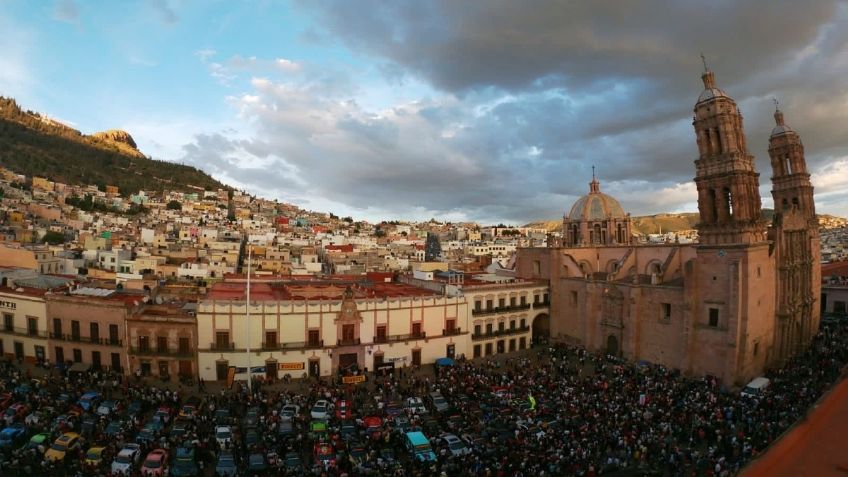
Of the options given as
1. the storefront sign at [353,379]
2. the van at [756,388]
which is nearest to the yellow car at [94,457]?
the storefront sign at [353,379]

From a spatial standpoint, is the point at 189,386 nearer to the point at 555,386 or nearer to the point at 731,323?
the point at 555,386

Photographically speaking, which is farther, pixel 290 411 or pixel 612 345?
pixel 612 345

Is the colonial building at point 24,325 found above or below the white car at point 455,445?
above

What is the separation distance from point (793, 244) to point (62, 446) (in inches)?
1596

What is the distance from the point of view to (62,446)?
60.3 ft

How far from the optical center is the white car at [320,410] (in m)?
22.5

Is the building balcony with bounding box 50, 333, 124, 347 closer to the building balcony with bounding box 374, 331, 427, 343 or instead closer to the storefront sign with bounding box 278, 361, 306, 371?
the storefront sign with bounding box 278, 361, 306, 371

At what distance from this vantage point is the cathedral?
28.4 meters

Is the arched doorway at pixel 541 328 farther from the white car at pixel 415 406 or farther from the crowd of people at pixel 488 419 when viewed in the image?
the white car at pixel 415 406

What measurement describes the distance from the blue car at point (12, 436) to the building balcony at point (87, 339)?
997 cm

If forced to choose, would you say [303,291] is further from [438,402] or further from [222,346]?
[438,402]

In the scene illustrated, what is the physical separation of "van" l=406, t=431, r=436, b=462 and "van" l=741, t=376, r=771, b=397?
16.3 m

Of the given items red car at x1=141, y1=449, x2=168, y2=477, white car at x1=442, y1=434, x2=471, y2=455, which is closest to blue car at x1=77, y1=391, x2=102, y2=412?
red car at x1=141, y1=449, x2=168, y2=477

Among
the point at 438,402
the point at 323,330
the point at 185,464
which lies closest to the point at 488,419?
the point at 438,402
